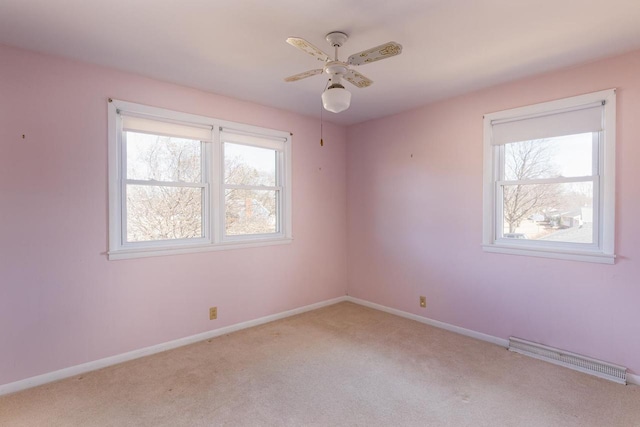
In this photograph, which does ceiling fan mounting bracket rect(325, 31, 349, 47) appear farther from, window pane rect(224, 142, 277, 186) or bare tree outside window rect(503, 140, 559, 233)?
bare tree outside window rect(503, 140, 559, 233)

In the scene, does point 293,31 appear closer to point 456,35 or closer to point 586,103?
point 456,35

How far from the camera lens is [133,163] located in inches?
117

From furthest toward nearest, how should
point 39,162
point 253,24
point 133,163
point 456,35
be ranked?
point 133,163 < point 39,162 < point 456,35 < point 253,24

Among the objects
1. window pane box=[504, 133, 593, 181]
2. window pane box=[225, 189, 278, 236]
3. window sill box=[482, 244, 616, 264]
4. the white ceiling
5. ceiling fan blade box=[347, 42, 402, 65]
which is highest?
the white ceiling

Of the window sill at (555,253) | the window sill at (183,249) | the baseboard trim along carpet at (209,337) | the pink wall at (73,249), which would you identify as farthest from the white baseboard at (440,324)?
the pink wall at (73,249)

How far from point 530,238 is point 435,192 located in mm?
1041

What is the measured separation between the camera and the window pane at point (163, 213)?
2990mm

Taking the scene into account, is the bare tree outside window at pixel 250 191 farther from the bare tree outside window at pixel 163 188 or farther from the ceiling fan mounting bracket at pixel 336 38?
the ceiling fan mounting bracket at pixel 336 38

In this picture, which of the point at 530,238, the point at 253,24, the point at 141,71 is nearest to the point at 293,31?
the point at 253,24

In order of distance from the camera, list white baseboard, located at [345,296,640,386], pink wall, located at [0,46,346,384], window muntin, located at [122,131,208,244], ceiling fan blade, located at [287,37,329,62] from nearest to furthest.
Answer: ceiling fan blade, located at [287,37,329,62], pink wall, located at [0,46,346,384], white baseboard, located at [345,296,640,386], window muntin, located at [122,131,208,244]

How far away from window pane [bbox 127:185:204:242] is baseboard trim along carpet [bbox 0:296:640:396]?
1.02 meters

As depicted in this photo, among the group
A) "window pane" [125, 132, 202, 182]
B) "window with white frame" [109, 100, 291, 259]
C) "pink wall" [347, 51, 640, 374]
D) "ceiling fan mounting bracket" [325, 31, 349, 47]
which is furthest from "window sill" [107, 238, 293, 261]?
"ceiling fan mounting bracket" [325, 31, 349, 47]

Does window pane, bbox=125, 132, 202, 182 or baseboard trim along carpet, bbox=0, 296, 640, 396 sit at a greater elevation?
Result: window pane, bbox=125, 132, 202, 182

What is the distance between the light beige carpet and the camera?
209 centimetres
